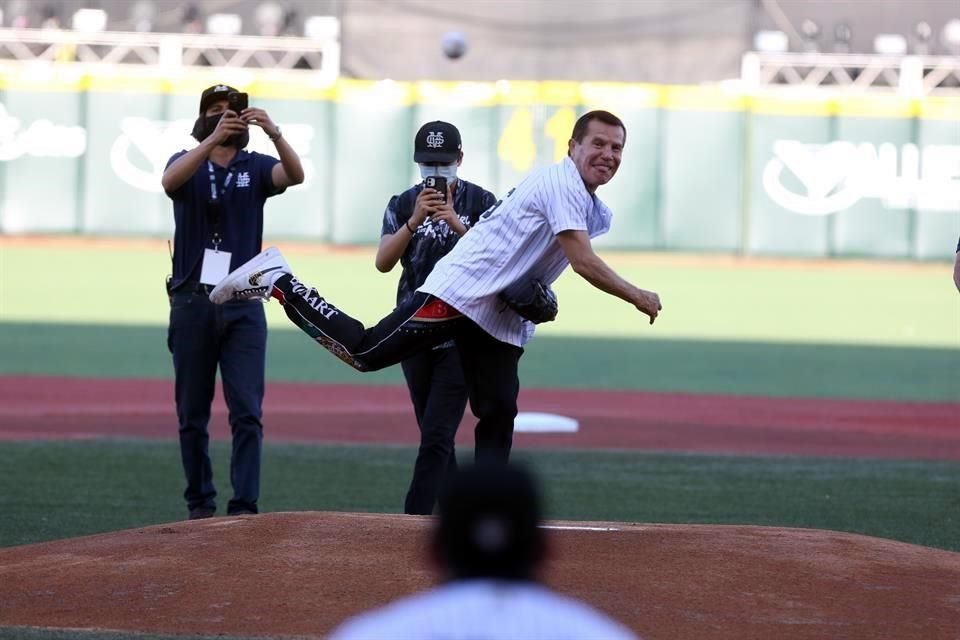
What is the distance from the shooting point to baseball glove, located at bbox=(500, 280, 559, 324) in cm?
635

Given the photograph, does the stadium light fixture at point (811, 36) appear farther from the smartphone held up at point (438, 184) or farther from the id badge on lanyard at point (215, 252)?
the smartphone held up at point (438, 184)

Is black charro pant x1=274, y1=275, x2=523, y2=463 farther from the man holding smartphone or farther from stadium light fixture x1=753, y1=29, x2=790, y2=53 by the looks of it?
stadium light fixture x1=753, y1=29, x2=790, y2=53

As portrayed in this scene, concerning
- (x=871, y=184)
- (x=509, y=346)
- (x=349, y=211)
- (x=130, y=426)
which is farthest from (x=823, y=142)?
(x=509, y=346)

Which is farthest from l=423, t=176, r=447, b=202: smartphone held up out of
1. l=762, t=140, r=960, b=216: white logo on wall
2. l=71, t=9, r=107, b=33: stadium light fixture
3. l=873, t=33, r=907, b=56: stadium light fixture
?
l=873, t=33, r=907, b=56: stadium light fixture

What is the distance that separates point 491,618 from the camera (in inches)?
89.5

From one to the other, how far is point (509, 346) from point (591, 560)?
1.07 meters

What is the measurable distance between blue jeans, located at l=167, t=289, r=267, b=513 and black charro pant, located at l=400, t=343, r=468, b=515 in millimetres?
837

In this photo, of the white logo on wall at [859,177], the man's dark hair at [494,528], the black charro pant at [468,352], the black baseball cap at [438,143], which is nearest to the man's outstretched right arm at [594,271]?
the black charro pant at [468,352]

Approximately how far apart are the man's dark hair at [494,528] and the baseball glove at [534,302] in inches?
158

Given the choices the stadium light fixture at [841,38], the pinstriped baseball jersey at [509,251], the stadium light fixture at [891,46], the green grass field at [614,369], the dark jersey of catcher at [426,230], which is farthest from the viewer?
the stadium light fixture at [841,38]

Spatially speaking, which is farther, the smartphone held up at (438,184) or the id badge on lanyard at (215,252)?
the id badge on lanyard at (215,252)

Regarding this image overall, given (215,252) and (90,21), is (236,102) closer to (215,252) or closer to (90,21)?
(215,252)

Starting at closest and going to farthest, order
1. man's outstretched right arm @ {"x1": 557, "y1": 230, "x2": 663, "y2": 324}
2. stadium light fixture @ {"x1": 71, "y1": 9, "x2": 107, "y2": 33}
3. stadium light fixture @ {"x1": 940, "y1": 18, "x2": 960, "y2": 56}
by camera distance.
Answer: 1. man's outstretched right arm @ {"x1": 557, "y1": 230, "x2": 663, "y2": 324}
2. stadium light fixture @ {"x1": 71, "y1": 9, "x2": 107, "y2": 33}
3. stadium light fixture @ {"x1": 940, "y1": 18, "x2": 960, "y2": 56}

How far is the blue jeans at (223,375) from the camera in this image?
7484mm
